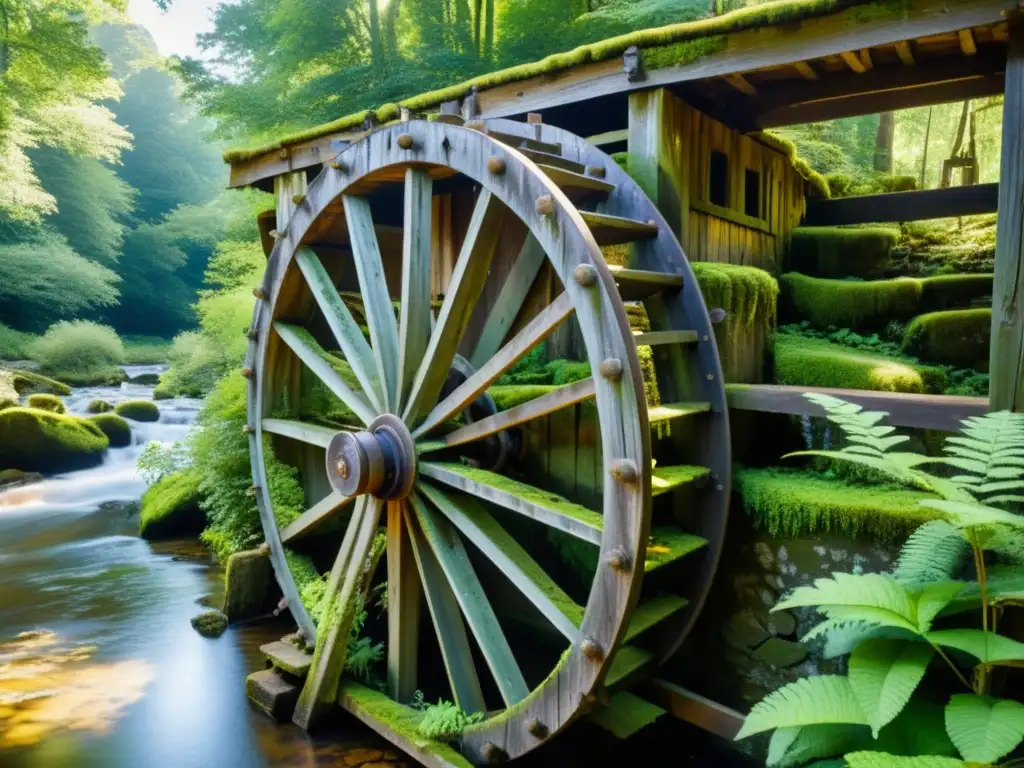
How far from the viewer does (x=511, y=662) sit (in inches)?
139

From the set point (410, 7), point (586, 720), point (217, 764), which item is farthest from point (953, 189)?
point (410, 7)

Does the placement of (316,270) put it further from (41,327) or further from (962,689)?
(41,327)

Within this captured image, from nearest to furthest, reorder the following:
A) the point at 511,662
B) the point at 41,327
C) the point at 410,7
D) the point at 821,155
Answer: the point at 511,662, the point at 821,155, the point at 410,7, the point at 41,327

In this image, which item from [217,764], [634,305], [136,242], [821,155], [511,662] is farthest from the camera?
[136,242]

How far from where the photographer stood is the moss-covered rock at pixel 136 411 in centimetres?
1493

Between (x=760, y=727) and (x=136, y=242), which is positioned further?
(x=136, y=242)

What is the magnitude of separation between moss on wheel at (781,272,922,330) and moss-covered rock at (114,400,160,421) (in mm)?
13339

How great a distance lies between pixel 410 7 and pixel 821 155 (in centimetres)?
964

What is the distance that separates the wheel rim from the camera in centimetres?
295

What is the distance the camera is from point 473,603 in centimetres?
366

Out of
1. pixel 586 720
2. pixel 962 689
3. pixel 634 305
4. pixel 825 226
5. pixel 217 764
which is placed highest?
pixel 825 226

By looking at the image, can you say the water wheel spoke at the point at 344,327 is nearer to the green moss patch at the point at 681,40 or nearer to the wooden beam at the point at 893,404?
the green moss patch at the point at 681,40

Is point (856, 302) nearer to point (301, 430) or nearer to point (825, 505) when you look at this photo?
point (825, 505)

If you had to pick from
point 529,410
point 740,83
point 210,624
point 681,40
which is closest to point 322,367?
point 529,410
